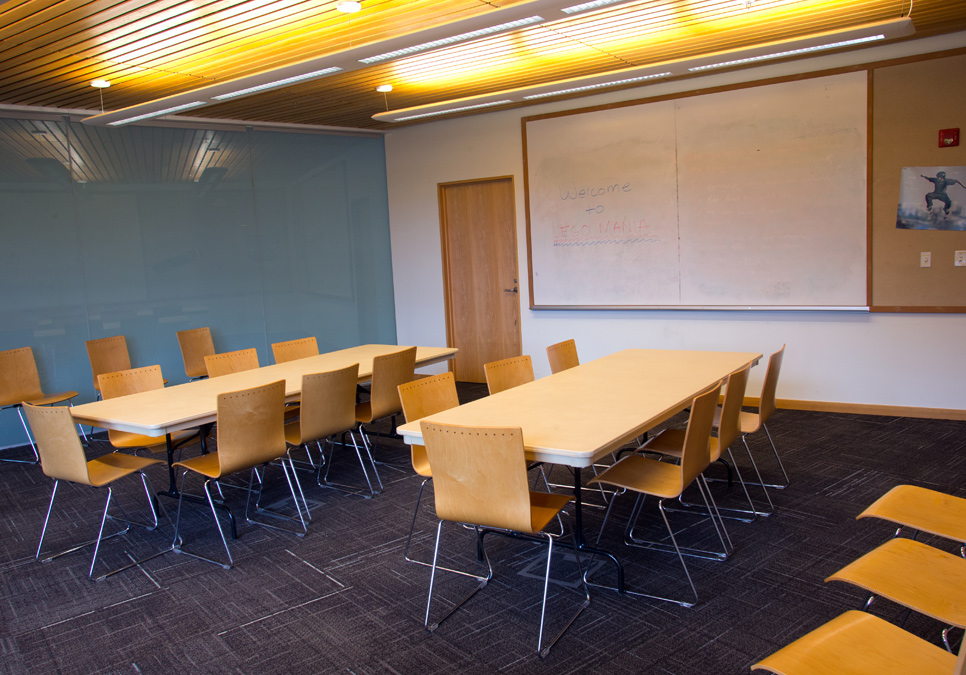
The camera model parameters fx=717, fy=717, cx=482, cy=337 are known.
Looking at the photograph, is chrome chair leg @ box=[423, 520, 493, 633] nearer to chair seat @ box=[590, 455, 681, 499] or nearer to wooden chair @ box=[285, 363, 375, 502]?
chair seat @ box=[590, 455, 681, 499]

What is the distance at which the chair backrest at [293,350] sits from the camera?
5.96 metres

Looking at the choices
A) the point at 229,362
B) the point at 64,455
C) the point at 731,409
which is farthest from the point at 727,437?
the point at 229,362

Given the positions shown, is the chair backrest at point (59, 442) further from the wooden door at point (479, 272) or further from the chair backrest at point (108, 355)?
the wooden door at point (479, 272)

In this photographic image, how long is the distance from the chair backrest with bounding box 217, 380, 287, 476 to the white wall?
408 centimetres

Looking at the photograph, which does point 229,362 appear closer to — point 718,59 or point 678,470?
point 678,470

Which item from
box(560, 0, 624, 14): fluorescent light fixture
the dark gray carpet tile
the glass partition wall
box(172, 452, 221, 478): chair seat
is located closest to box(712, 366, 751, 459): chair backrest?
the dark gray carpet tile

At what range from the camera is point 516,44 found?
523cm

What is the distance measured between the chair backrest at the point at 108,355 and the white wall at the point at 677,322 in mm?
3253

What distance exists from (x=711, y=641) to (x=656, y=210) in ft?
15.4

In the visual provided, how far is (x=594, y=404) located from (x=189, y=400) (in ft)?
7.85

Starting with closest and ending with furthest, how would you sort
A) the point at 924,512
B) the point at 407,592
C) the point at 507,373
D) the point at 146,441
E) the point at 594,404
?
the point at 924,512, the point at 407,592, the point at 594,404, the point at 507,373, the point at 146,441

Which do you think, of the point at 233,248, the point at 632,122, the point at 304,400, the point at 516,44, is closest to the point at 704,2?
the point at 516,44

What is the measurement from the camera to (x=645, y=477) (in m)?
3.43

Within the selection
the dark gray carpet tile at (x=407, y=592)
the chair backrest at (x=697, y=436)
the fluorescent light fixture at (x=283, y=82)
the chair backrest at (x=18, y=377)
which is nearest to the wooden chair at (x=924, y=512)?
the dark gray carpet tile at (x=407, y=592)
